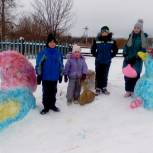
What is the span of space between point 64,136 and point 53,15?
1928 cm

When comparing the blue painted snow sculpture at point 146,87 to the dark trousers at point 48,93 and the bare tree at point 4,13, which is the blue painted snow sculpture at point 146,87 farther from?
the bare tree at point 4,13

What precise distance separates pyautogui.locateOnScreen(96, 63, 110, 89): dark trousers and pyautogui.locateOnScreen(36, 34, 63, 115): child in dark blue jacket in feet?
3.49

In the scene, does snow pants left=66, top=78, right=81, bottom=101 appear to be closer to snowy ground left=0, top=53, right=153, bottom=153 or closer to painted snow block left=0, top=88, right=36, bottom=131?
snowy ground left=0, top=53, right=153, bottom=153

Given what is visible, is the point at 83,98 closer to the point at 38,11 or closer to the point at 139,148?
the point at 139,148

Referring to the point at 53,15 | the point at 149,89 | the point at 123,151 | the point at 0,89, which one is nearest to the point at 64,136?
the point at 123,151

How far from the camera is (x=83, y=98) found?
622cm

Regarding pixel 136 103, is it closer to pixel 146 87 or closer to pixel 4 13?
pixel 146 87

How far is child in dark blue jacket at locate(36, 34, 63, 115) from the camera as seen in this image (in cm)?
576

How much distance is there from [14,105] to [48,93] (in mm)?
674

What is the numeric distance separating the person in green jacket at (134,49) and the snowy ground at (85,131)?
432 mm

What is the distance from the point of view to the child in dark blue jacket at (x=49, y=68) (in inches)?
227

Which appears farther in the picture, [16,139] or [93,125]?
[93,125]

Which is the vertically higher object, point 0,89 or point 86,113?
point 0,89

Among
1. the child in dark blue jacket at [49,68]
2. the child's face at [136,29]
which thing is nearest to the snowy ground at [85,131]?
the child in dark blue jacket at [49,68]
